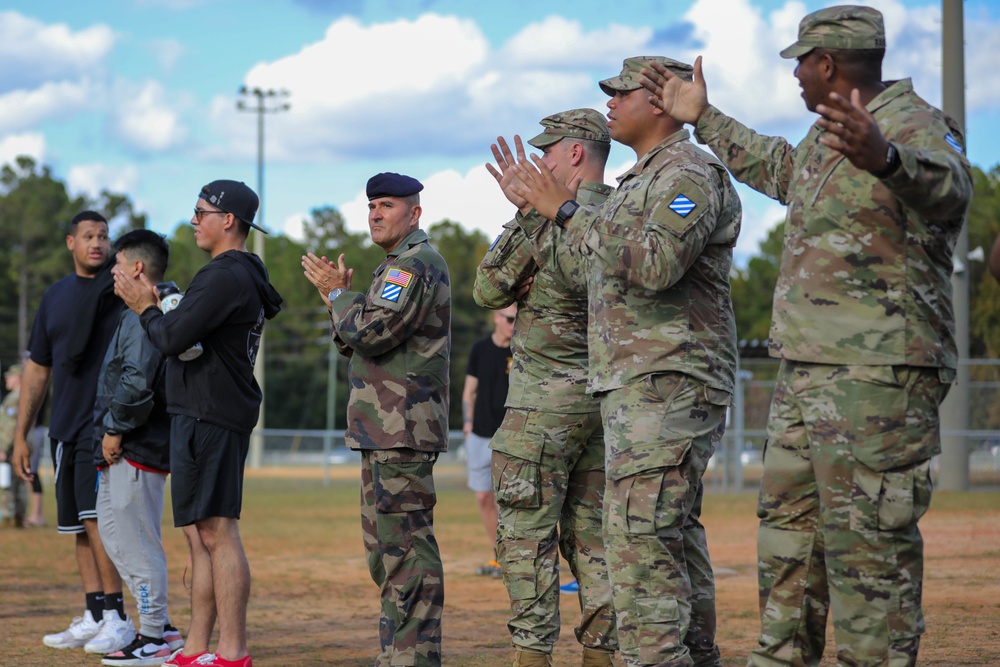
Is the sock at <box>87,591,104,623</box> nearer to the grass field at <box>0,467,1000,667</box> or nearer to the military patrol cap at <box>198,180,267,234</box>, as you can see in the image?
the grass field at <box>0,467,1000,667</box>

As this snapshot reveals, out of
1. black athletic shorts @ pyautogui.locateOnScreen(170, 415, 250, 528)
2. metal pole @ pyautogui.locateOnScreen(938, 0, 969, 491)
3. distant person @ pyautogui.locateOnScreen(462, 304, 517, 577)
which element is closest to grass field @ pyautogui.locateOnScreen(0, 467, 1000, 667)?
distant person @ pyautogui.locateOnScreen(462, 304, 517, 577)

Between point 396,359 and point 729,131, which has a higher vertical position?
point 729,131

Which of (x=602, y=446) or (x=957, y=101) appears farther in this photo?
(x=957, y=101)

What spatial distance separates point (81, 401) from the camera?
7473mm

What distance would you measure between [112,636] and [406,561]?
245 cm

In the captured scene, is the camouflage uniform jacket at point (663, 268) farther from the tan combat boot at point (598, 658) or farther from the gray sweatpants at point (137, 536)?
the gray sweatpants at point (137, 536)

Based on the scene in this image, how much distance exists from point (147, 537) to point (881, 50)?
4961 millimetres

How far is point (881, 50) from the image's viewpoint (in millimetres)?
4043

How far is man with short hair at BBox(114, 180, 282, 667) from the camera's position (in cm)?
608

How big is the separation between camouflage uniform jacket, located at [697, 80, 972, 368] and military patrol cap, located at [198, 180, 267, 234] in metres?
3.39

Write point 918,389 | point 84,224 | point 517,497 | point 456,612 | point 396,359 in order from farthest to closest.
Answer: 1. point 456,612
2. point 84,224
3. point 396,359
4. point 517,497
5. point 918,389

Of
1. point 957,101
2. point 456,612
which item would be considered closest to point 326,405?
point 957,101

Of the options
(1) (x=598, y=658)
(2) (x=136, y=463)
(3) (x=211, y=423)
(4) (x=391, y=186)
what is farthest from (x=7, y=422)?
(1) (x=598, y=658)

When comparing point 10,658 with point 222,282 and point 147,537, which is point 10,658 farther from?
point 222,282
